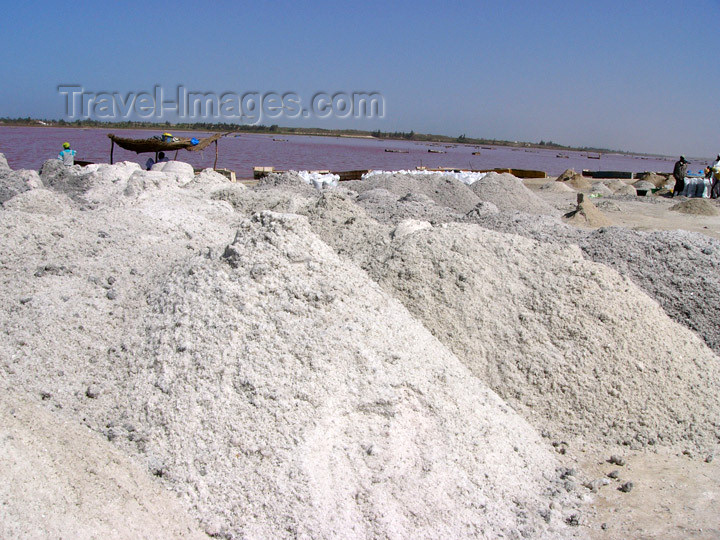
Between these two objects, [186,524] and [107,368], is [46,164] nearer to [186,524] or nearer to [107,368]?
[107,368]

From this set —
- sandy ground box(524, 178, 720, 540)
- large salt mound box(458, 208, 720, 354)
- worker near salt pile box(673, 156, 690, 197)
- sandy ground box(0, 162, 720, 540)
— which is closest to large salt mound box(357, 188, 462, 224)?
large salt mound box(458, 208, 720, 354)

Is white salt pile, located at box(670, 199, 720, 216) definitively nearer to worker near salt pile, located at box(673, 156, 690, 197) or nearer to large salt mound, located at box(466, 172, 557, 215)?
large salt mound, located at box(466, 172, 557, 215)

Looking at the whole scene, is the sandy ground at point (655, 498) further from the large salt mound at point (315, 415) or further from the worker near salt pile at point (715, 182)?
the worker near salt pile at point (715, 182)

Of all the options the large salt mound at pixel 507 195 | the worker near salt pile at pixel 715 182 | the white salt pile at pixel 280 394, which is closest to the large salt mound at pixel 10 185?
the white salt pile at pixel 280 394

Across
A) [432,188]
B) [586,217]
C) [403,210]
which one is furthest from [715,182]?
[403,210]

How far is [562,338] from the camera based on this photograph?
321 centimetres

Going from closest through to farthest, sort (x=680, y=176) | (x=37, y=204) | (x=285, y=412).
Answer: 1. (x=285, y=412)
2. (x=37, y=204)
3. (x=680, y=176)

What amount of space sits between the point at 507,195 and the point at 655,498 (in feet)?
27.2

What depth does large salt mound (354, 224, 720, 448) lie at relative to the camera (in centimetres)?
294

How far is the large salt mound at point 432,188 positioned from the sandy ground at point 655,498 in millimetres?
6736

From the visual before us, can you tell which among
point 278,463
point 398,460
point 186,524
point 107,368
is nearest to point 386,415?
point 398,460

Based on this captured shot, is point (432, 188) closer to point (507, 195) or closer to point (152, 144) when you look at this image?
point (507, 195)

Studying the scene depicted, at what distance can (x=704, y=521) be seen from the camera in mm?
2264

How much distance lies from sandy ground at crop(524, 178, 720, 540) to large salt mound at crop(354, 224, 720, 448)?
0.55ft
